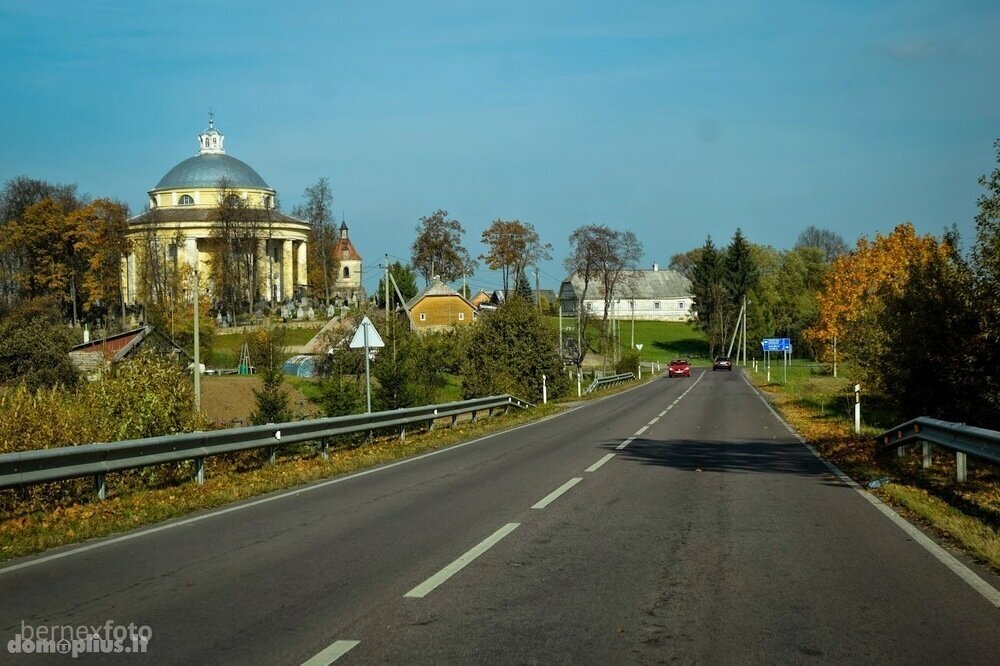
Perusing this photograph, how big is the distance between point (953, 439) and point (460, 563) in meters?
7.83

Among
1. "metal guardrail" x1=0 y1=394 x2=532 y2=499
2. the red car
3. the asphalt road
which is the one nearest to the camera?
the asphalt road

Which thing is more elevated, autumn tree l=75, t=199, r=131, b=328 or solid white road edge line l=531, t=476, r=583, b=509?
autumn tree l=75, t=199, r=131, b=328

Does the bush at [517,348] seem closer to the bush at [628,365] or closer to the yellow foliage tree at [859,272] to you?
the yellow foliage tree at [859,272]

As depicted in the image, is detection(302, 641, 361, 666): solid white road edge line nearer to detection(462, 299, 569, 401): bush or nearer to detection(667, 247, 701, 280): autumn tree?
detection(462, 299, 569, 401): bush

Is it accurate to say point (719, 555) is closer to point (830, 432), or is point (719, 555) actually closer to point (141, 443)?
point (141, 443)

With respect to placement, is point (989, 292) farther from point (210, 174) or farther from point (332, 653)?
point (210, 174)

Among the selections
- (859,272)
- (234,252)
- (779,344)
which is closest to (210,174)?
(234,252)

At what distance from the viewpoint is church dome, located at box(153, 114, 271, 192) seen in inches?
4252

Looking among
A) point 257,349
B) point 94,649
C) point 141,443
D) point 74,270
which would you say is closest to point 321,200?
point 74,270

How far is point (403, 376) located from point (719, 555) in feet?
91.1

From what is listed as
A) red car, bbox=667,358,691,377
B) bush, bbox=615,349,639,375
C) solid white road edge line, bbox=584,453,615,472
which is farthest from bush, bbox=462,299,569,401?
red car, bbox=667,358,691,377

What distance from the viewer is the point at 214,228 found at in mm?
96750

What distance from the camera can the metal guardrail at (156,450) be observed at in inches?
437

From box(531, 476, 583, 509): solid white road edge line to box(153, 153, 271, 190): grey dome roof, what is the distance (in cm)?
9907
